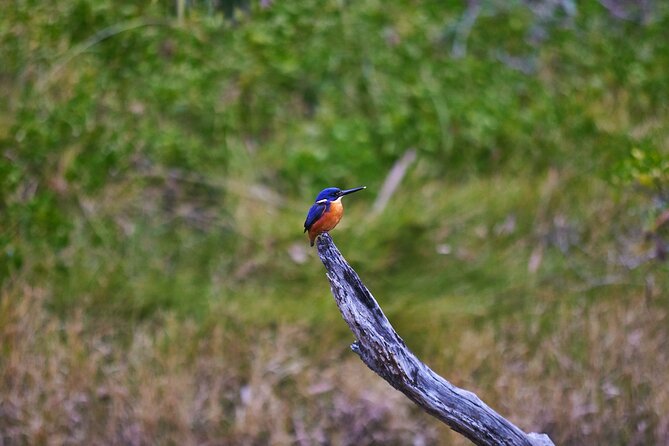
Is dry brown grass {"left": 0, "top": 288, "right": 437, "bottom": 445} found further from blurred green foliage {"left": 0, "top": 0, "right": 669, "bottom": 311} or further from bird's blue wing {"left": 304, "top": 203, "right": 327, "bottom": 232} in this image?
bird's blue wing {"left": 304, "top": 203, "right": 327, "bottom": 232}

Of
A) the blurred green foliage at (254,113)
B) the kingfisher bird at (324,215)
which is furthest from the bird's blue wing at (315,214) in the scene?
the blurred green foliage at (254,113)

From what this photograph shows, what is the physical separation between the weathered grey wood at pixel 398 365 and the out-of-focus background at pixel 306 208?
163 centimetres

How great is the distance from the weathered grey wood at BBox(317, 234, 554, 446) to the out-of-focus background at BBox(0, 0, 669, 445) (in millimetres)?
1631

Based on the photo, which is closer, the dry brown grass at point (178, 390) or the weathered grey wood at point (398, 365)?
the weathered grey wood at point (398, 365)

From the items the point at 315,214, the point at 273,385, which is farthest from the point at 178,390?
the point at 315,214

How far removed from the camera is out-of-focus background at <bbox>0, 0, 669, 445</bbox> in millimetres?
4711

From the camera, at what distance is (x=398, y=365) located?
264 cm

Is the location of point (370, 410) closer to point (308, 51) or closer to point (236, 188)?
point (236, 188)

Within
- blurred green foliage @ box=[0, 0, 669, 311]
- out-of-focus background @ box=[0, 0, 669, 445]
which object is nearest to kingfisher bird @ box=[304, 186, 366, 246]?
out-of-focus background @ box=[0, 0, 669, 445]

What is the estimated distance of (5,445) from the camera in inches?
177

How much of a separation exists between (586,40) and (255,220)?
147 inches

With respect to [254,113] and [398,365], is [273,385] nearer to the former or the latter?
[398,365]

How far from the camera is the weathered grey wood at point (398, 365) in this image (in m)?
2.63

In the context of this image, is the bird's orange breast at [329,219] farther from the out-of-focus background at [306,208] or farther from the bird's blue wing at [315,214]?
the out-of-focus background at [306,208]
